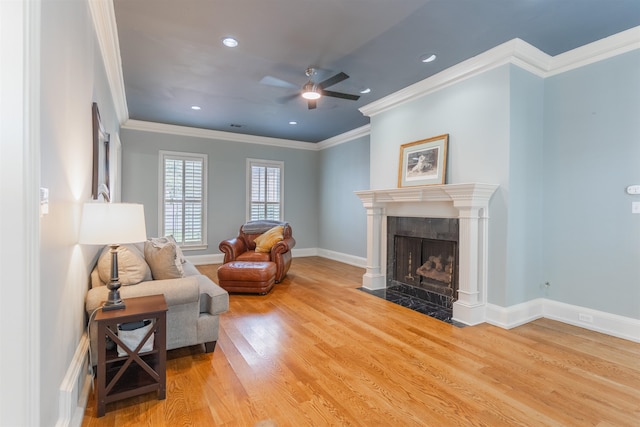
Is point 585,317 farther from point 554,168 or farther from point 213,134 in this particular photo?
point 213,134

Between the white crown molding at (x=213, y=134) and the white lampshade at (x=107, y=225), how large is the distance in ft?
16.4

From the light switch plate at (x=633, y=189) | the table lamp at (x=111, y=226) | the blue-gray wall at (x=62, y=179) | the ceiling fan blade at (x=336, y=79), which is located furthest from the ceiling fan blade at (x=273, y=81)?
the light switch plate at (x=633, y=189)

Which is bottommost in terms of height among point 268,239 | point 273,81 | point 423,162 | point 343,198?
point 268,239

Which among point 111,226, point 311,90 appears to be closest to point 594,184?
point 311,90

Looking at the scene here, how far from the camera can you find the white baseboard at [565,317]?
121 inches

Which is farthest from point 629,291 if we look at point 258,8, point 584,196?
point 258,8

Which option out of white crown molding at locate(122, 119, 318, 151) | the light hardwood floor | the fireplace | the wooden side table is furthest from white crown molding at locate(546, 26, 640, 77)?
white crown molding at locate(122, 119, 318, 151)

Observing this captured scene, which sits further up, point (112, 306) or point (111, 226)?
point (111, 226)

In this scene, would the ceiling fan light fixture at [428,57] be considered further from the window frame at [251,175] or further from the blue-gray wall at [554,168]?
the window frame at [251,175]

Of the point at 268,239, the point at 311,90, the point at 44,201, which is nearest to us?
the point at 44,201

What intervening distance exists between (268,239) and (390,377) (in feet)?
11.4

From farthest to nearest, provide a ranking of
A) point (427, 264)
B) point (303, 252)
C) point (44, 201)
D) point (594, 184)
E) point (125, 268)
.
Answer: point (303, 252), point (427, 264), point (594, 184), point (125, 268), point (44, 201)

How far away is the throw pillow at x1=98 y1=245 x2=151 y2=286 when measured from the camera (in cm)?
240

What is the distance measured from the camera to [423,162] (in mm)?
4203
